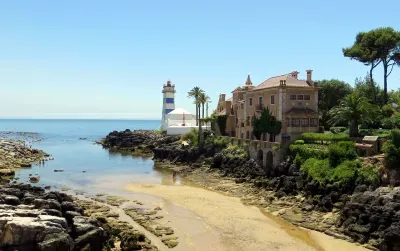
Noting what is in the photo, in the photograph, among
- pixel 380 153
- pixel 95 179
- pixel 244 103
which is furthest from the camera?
pixel 244 103

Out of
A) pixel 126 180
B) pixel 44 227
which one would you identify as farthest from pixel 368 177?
pixel 126 180

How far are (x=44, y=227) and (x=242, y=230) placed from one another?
47.0 ft

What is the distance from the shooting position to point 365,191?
3088 cm

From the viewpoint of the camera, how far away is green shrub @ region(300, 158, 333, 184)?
3550cm

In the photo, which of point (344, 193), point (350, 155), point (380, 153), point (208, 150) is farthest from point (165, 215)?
point (208, 150)

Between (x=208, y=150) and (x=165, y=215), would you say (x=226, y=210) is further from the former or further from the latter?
(x=208, y=150)

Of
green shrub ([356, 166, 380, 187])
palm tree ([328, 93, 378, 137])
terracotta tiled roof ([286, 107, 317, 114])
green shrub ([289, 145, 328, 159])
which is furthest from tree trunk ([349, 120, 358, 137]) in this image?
green shrub ([356, 166, 380, 187])

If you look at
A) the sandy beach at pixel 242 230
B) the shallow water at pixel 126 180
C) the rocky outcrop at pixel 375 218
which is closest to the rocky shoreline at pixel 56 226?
the shallow water at pixel 126 180

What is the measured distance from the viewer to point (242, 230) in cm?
2911

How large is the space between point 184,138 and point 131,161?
35.3 ft

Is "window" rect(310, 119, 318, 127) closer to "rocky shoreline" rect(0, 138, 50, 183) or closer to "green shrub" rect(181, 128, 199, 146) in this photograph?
"green shrub" rect(181, 128, 199, 146)

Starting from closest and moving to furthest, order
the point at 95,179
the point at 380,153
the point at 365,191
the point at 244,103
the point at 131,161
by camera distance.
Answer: the point at 365,191, the point at 380,153, the point at 95,179, the point at 244,103, the point at 131,161

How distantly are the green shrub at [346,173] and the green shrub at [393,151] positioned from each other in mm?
2838

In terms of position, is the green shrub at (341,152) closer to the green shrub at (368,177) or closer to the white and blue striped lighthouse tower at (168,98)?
the green shrub at (368,177)
